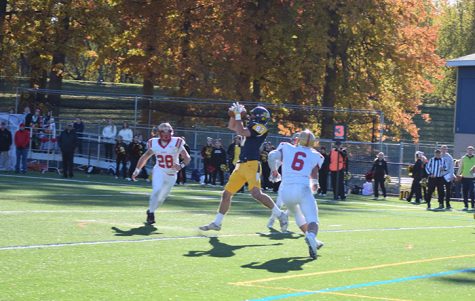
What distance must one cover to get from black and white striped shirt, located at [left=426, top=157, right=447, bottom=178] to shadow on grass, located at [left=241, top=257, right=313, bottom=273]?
16423 mm

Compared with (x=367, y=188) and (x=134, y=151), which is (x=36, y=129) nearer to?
(x=134, y=151)

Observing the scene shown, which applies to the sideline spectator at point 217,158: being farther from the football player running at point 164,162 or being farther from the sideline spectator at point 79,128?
the football player running at point 164,162

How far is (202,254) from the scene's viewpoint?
41.5ft

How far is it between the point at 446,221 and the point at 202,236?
873 centimetres

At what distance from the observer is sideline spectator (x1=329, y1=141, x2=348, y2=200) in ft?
100

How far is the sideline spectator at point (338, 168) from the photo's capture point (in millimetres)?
30594

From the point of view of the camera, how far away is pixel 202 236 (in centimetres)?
1489

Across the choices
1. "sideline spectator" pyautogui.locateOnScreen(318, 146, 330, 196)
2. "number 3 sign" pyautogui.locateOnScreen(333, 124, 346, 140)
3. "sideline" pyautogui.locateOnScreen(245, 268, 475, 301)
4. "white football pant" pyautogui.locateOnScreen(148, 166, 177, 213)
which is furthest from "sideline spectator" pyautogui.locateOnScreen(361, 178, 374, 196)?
"sideline" pyautogui.locateOnScreen(245, 268, 475, 301)

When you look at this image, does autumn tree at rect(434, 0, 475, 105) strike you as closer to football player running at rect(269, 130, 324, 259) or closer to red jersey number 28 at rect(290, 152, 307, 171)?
football player running at rect(269, 130, 324, 259)

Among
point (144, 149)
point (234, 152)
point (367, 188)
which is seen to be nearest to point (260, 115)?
point (234, 152)

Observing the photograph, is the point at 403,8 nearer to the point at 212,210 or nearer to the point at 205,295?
the point at 212,210

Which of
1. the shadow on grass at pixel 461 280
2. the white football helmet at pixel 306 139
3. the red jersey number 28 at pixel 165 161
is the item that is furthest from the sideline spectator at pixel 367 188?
the shadow on grass at pixel 461 280

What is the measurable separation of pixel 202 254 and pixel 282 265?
1196mm

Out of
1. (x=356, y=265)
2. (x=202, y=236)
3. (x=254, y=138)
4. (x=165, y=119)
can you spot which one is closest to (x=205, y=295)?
(x=356, y=265)
